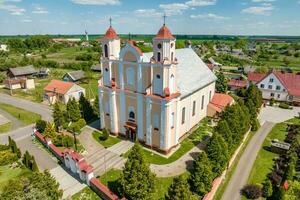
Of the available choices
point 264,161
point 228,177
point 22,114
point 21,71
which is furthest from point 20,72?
point 264,161

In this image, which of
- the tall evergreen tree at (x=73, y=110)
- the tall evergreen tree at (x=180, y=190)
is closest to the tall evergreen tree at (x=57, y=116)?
the tall evergreen tree at (x=73, y=110)

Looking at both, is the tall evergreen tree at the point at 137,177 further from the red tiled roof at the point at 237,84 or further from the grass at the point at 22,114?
the red tiled roof at the point at 237,84

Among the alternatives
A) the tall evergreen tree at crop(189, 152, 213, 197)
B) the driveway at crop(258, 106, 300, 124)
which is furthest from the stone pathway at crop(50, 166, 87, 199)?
the driveway at crop(258, 106, 300, 124)

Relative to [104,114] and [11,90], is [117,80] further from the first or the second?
[11,90]

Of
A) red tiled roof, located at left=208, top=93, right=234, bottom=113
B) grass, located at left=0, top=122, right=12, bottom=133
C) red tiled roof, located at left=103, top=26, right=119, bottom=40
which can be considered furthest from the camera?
red tiled roof, located at left=208, top=93, right=234, bottom=113

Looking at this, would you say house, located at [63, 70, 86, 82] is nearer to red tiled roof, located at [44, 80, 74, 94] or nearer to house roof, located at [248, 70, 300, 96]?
red tiled roof, located at [44, 80, 74, 94]

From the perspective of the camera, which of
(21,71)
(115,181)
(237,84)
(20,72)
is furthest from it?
(21,71)

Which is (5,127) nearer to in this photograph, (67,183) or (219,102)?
(67,183)
